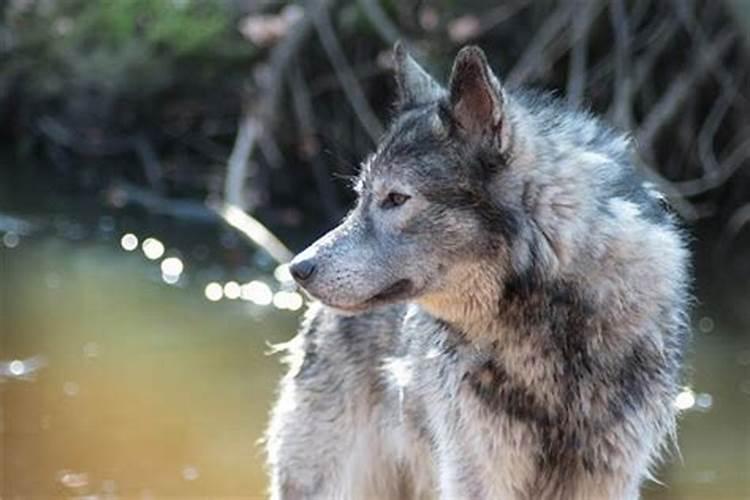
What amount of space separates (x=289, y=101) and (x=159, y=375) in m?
3.71

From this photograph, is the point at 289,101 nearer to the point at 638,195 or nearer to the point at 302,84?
the point at 302,84

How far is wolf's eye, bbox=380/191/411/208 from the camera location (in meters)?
4.28

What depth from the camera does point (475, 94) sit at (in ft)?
13.8

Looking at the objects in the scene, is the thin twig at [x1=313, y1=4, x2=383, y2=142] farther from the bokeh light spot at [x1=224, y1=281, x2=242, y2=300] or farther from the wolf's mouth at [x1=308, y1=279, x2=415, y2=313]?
the wolf's mouth at [x1=308, y1=279, x2=415, y2=313]

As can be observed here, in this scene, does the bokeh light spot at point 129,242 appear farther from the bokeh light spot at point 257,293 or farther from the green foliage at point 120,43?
the green foliage at point 120,43

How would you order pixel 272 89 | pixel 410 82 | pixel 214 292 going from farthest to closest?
pixel 272 89 < pixel 214 292 < pixel 410 82

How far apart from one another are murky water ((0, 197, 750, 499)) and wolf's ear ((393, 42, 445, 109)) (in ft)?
9.16

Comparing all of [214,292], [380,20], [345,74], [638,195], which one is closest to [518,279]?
[638,195]

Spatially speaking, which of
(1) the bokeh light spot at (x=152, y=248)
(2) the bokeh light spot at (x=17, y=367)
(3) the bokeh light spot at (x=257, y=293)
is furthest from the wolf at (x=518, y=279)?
(1) the bokeh light spot at (x=152, y=248)

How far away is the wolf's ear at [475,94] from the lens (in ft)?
13.4

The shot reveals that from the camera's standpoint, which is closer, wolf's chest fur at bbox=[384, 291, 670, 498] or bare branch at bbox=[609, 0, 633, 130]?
wolf's chest fur at bbox=[384, 291, 670, 498]

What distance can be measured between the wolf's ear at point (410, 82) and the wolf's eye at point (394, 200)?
41cm

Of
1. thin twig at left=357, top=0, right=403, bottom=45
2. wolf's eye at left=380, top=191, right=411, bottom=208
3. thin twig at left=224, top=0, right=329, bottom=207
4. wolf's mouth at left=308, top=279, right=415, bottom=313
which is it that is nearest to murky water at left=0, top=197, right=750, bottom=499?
thin twig at left=224, top=0, right=329, bottom=207

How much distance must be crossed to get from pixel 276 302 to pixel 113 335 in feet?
3.96
